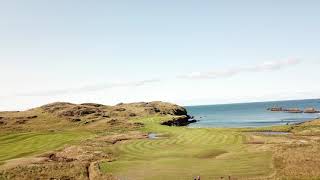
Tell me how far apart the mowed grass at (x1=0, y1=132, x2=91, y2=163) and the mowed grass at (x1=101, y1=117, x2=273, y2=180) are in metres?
17.3

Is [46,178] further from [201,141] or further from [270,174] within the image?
[201,141]

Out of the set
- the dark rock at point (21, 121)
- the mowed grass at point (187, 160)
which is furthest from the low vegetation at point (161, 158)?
the dark rock at point (21, 121)

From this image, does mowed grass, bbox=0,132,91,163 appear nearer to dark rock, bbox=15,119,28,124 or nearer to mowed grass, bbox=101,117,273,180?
mowed grass, bbox=101,117,273,180

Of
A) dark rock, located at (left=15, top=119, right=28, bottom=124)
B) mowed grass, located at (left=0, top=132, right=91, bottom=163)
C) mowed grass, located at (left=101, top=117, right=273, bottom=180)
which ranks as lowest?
mowed grass, located at (left=101, top=117, right=273, bottom=180)

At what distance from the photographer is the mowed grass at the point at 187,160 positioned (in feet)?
175

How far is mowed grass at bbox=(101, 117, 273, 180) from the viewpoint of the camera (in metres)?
53.4

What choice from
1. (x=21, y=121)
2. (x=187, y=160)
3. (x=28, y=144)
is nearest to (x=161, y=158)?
(x=187, y=160)

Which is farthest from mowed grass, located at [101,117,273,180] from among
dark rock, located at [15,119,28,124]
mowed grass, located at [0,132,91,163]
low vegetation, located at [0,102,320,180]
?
dark rock, located at [15,119,28,124]

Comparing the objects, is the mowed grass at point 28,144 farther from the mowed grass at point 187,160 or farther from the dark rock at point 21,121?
the dark rock at point 21,121

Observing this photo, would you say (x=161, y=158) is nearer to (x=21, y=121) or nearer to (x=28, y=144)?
(x=28, y=144)

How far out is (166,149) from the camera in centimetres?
7900

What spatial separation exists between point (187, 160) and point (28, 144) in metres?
46.5

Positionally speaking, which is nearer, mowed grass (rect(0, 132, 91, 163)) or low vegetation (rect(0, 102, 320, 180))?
low vegetation (rect(0, 102, 320, 180))

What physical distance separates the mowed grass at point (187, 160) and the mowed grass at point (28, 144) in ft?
56.7
